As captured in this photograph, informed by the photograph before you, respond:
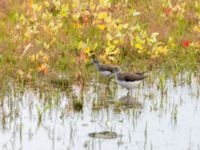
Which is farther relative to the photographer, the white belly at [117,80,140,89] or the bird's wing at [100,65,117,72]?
the bird's wing at [100,65,117,72]

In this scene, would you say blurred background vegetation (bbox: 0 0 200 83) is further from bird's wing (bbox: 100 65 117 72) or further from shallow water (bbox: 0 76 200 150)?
shallow water (bbox: 0 76 200 150)

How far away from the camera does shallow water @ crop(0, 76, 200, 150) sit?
9781 mm

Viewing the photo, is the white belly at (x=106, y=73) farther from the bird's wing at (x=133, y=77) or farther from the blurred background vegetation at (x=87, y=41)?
the bird's wing at (x=133, y=77)

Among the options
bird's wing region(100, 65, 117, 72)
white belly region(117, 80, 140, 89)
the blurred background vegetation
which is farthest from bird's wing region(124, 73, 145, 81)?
the blurred background vegetation

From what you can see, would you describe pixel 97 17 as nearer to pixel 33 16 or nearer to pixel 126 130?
pixel 33 16

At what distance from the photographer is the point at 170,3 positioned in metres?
16.7

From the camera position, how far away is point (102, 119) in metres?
10.8

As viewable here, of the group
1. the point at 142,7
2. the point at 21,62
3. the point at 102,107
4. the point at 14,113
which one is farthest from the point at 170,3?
the point at 14,113

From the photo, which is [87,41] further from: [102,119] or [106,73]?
[102,119]

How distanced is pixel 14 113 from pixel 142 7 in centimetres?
744

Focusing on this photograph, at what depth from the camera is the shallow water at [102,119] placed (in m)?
9.78

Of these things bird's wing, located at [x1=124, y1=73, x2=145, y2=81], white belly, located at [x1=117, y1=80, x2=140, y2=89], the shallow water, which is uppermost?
bird's wing, located at [x1=124, y1=73, x2=145, y2=81]

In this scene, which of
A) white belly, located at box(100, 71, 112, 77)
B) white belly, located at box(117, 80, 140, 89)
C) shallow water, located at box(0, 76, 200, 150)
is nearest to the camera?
shallow water, located at box(0, 76, 200, 150)

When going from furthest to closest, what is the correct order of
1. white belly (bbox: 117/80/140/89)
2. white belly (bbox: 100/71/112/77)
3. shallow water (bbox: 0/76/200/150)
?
white belly (bbox: 100/71/112/77) → white belly (bbox: 117/80/140/89) → shallow water (bbox: 0/76/200/150)
